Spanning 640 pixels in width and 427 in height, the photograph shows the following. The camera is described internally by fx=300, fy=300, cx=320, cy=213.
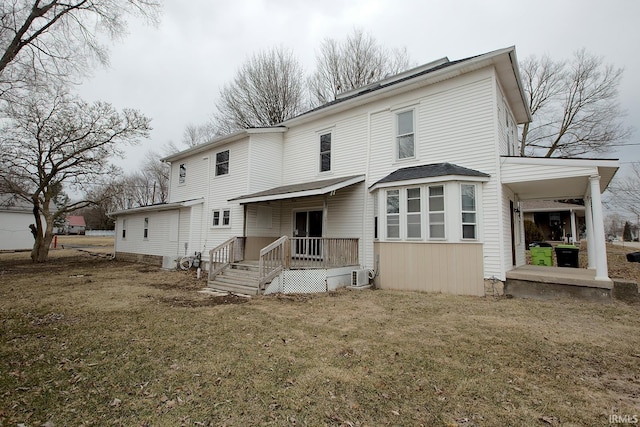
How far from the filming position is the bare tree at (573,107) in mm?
20250

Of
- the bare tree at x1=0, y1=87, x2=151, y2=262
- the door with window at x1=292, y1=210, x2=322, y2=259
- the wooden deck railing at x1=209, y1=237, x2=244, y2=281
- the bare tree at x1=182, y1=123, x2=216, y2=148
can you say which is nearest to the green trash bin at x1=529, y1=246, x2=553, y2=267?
the door with window at x1=292, y1=210, x2=322, y2=259

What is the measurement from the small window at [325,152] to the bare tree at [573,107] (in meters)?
18.9


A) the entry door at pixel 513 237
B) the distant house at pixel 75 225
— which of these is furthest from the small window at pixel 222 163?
the distant house at pixel 75 225

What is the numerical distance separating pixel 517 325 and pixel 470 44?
25597 mm

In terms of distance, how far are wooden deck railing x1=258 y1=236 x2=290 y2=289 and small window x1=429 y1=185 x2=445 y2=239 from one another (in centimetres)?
456

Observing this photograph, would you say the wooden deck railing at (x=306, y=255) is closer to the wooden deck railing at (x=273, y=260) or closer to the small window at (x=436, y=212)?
the wooden deck railing at (x=273, y=260)

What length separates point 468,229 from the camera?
28.7 feet

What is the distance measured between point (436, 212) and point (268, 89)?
20.6 metres

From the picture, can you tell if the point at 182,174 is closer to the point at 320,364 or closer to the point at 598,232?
the point at 320,364

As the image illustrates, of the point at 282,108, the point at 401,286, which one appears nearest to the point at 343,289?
the point at 401,286

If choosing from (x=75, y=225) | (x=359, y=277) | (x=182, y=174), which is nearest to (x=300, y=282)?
(x=359, y=277)

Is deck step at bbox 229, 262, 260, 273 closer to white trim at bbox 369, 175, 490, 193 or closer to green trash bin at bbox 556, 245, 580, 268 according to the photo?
white trim at bbox 369, 175, 490, 193

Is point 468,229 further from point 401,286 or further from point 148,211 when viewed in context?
point 148,211

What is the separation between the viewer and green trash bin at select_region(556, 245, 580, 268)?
37.3 ft
